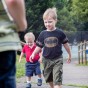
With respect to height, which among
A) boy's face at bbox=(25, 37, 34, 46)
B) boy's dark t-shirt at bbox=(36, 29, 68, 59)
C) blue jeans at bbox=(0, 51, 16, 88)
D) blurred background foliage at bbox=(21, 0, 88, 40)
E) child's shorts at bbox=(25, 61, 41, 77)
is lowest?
blurred background foliage at bbox=(21, 0, 88, 40)

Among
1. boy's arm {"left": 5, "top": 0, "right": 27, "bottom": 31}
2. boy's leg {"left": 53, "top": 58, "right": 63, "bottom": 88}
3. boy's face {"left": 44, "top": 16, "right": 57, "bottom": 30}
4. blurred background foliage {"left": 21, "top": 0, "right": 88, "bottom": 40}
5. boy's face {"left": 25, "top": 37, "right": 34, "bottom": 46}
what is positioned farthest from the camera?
blurred background foliage {"left": 21, "top": 0, "right": 88, "bottom": 40}

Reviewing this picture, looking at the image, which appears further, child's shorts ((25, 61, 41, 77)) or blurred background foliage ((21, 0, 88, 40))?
blurred background foliage ((21, 0, 88, 40))

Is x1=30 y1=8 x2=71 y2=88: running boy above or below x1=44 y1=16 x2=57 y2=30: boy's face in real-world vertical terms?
below

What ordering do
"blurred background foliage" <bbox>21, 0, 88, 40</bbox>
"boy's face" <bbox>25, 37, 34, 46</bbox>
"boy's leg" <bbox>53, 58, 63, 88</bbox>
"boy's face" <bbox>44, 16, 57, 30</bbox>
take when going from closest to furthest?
"boy's leg" <bbox>53, 58, 63, 88</bbox>, "boy's face" <bbox>44, 16, 57, 30</bbox>, "boy's face" <bbox>25, 37, 34, 46</bbox>, "blurred background foliage" <bbox>21, 0, 88, 40</bbox>

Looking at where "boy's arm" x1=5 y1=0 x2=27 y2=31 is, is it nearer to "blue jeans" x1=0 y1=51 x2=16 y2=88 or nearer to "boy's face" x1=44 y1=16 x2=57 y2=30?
"blue jeans" x1=0 y1=51 x2=16 y2=88

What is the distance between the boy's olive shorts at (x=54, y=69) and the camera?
6777 millimetres

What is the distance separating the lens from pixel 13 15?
2.44 m

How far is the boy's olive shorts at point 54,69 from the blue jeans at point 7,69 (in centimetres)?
432

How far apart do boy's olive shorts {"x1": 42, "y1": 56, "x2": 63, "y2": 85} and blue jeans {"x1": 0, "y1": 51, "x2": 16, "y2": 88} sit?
4.32m

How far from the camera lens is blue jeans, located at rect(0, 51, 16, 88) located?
2430 millimetres

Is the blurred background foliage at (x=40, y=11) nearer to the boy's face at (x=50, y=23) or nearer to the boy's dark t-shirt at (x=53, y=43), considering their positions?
the boy's face at (x=50, y=23)

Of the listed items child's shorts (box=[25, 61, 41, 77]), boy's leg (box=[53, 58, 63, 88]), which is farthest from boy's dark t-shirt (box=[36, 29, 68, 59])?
child's shorts (box=[25, 61, 41, 77])

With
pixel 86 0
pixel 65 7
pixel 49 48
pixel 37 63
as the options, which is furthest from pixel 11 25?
pixel 65 7

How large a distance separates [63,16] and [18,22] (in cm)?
6131
